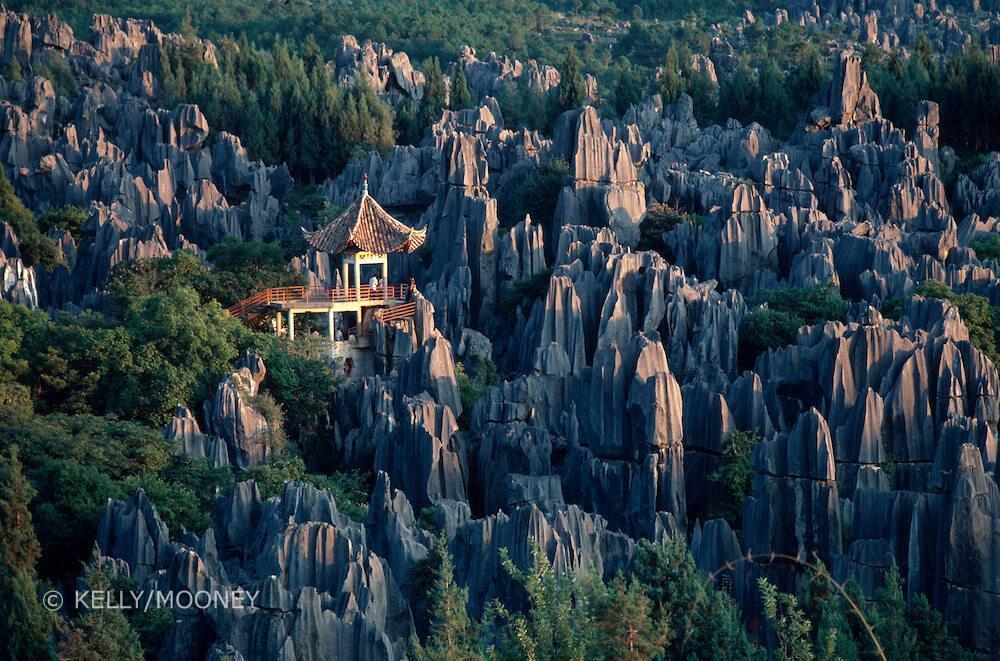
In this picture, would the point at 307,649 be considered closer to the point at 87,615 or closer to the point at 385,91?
the point at 87,615

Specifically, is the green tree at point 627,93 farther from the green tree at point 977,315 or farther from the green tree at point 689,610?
the green tree at point 689,610

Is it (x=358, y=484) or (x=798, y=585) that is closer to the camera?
(x=798, y=585)

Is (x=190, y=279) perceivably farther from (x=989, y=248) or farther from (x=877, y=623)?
(x=877, y=623)

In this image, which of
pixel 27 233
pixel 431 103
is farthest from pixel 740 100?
pixel 27 233

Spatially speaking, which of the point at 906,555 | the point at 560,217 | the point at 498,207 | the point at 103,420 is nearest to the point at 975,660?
the point at 906,555

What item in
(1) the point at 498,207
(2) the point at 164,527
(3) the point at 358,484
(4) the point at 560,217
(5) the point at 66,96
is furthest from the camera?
(5) the point at 66,96

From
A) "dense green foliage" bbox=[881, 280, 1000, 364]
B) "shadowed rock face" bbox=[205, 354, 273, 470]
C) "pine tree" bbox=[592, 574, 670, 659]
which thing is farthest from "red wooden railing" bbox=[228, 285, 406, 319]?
"pine tree" bbox=[592, 574, 670, 659]
